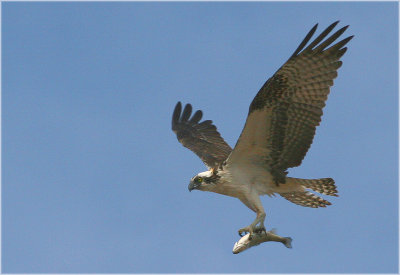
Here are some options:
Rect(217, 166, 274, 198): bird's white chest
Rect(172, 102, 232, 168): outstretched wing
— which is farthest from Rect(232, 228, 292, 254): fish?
Rect(172, 102, 232, 168): outstretched wing

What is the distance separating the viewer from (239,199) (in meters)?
11.9

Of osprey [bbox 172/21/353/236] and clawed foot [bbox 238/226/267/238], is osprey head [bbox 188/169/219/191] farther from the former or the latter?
clawed foot [bbox 238/226/267/238]

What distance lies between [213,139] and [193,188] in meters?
3.53

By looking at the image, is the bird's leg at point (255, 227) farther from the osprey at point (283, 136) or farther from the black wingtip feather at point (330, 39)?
the black wingtip feather at point (330, 39)

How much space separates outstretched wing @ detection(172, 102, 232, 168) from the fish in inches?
137

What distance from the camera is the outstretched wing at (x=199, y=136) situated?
1429cm

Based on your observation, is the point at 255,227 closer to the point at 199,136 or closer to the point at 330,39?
the point at 330,39

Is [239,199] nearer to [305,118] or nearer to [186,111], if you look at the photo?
[305,118]

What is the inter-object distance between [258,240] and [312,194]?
2.44 meters

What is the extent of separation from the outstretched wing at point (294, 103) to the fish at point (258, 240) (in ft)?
5.46

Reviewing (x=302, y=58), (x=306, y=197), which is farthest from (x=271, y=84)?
(x=306, y=197)

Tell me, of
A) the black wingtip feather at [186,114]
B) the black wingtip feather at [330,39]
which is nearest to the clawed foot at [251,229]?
the black wingtip feather at [330,39]

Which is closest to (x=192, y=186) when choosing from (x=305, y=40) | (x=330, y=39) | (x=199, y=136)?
(x=305, y=40)

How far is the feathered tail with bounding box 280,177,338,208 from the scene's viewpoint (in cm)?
1203
